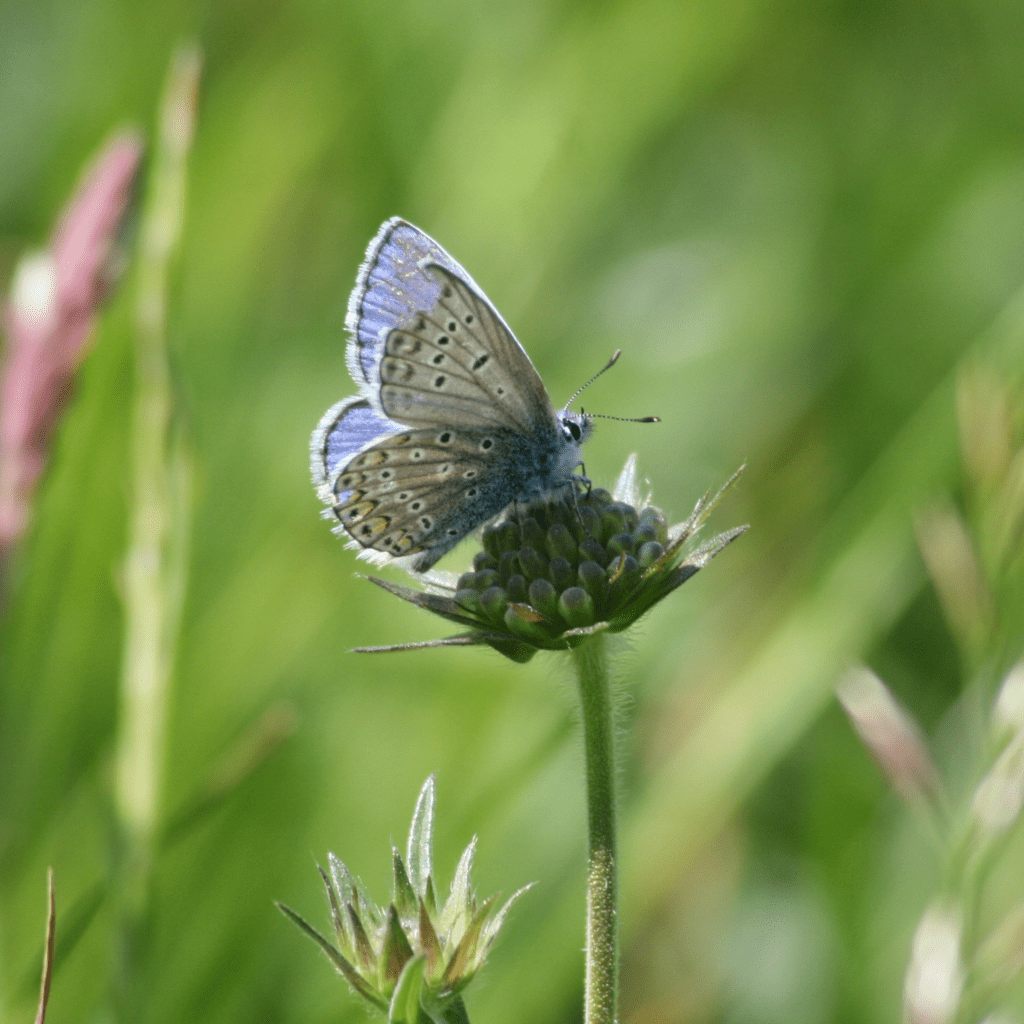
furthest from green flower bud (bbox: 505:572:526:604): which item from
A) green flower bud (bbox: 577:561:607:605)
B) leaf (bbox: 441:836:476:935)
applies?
leaf (bbox: 441:836:476:935)

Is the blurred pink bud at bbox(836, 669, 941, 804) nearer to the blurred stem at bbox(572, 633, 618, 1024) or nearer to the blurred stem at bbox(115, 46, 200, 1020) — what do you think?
the blurred stem at bbox(572, 633, 618, 1024)

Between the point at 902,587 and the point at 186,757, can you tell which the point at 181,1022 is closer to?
the point at 186,757

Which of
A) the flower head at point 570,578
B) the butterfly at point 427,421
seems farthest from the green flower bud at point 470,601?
the butterfly at point 427,421

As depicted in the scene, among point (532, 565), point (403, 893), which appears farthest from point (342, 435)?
point (403, 893)

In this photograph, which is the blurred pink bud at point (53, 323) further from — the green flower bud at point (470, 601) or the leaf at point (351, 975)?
the leaf at point (351, 975)

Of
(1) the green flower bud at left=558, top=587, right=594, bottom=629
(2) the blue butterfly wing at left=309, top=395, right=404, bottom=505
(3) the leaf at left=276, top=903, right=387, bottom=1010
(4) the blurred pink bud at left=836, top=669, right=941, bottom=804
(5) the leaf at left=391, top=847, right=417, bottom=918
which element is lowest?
(3) the leaf at left=276, top=903, right=387, bottom=1010

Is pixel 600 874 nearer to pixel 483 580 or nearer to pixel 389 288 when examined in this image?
pixel 483 580
